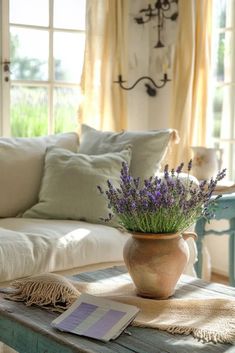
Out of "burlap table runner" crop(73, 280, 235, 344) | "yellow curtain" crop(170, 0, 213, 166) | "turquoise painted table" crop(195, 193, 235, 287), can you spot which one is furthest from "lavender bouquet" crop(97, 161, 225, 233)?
"yellow curtain" crop(170, 0, 213, 166)

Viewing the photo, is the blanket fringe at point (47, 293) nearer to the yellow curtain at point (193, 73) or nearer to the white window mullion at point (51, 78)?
the yellow curtain at point (193, 73)

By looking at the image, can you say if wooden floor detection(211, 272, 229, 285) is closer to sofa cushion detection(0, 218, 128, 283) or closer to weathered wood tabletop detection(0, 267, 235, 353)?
sofa cushion detection(0, 218, 128, 283)

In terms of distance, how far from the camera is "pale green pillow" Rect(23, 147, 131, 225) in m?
2.76

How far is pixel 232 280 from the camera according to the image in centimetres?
304

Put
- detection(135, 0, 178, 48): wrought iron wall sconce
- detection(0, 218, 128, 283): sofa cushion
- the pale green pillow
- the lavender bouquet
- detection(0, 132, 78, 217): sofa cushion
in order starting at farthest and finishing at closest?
detection(135, 0, 178, 48): wrought iron wall sconce < detection(0, 132, 78, 217): sofa cushion < the pale green pillow < detection(0, 218, 128, 283): sofa cushion < the lavender bouquet

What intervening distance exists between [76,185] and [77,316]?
1.41 meters

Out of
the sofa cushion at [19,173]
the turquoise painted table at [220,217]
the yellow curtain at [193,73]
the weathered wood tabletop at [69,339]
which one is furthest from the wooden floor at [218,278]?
the weathered wood tabletop at [69,339]

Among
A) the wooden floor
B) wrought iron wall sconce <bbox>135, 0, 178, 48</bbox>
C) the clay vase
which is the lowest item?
the wooden floor

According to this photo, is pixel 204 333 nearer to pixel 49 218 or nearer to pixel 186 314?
pixel 186 314

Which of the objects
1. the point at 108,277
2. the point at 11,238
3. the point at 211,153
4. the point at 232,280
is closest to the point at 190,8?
the point at 211,153

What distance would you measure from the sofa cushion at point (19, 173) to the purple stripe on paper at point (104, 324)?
5.11 feet

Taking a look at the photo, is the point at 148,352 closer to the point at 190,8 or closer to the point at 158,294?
the point at 158,294

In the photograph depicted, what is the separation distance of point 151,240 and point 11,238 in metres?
0.92

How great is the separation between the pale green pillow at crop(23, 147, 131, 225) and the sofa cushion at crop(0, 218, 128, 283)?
78 millimetres
